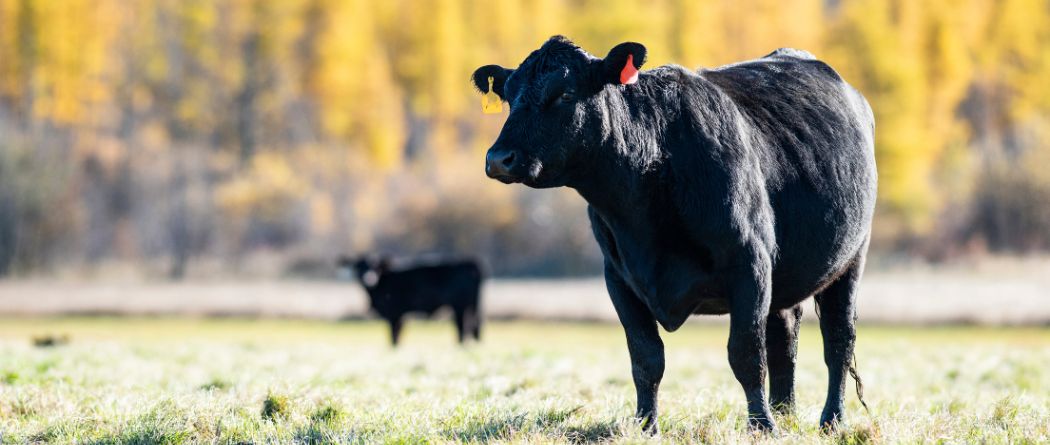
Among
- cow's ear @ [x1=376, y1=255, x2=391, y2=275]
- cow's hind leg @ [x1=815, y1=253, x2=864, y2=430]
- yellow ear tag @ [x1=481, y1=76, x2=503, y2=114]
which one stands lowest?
cow's ear @ [x1=376, y1=255, x2=391, y2=275]

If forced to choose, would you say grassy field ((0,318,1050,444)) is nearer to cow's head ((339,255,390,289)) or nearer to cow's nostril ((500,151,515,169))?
cow's nostril ((500,151,515,169))

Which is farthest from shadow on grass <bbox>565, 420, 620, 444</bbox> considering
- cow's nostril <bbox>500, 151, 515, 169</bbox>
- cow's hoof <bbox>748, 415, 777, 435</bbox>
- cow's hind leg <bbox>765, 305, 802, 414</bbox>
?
cow's hind leg <bbox>765, 305, 802, 414</bbox>

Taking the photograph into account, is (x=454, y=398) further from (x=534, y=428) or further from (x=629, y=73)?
(x=629, y=73)

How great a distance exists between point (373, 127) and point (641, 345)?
62.0 meters

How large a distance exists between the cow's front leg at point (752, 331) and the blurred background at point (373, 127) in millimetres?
35958

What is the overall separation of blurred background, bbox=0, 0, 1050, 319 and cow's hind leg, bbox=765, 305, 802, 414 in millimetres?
34691

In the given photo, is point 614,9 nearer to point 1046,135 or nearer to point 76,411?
point 1046,135

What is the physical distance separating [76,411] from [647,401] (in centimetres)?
303

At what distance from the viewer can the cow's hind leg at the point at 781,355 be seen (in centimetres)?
695

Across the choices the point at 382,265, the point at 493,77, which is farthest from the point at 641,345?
the point at 382,265

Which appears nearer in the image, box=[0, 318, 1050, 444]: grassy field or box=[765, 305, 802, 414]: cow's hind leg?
box=[0, 318, 1050, 444]: grassy field

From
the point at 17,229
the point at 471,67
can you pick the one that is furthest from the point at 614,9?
the point at 17,229

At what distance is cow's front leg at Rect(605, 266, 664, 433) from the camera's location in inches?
236

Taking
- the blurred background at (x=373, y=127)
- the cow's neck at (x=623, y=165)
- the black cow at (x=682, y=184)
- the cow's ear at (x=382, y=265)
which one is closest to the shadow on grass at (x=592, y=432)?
the black cow at (x=682, y=184)
